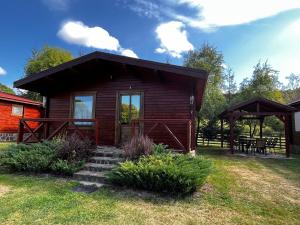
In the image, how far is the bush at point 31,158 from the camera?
6518 mm

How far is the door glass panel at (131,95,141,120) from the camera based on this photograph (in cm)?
905

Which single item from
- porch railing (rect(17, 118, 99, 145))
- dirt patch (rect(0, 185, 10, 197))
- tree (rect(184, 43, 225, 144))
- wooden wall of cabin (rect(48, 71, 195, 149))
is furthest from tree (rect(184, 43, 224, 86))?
dirt patch (rect(0, 185, 10, 197))

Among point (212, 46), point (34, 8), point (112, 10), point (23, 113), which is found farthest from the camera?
point (212, 46)

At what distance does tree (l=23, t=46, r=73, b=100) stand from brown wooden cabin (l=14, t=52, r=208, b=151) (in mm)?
20609

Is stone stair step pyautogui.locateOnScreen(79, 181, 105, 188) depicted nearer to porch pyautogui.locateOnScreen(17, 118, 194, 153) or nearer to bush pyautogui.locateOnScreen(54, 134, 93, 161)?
bush pyautogui.locateOnScreen(54, 134, 93, 161)

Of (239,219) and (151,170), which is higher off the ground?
(151,170)

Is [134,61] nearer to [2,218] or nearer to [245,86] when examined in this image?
[2,218]

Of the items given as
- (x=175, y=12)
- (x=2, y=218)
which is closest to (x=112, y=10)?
(x=175, y=12)

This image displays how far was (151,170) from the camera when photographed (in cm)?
511

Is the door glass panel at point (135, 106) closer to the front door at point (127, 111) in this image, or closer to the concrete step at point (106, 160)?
the front door at point (127, 111)

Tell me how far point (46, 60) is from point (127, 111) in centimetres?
2405

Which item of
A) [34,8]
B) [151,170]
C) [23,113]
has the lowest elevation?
[151,170]

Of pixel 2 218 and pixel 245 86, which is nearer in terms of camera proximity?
pixel 2 218

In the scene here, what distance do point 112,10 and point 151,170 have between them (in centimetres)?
963
